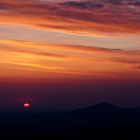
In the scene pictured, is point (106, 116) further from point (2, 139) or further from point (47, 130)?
point (2, 139)

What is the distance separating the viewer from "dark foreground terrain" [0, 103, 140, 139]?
8159 cm

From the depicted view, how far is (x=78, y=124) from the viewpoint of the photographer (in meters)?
102

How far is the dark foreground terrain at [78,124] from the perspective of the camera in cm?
8159

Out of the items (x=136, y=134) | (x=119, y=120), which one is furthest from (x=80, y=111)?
(x=136, y=134)

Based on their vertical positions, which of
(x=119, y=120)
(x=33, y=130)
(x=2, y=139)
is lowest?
(x=2, y=139)

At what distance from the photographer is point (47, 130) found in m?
93.2

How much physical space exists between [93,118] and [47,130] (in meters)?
26.9

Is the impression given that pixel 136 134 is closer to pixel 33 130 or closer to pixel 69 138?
pixel 69 138

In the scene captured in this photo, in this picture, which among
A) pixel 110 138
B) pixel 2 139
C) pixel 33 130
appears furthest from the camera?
pixel 33 130

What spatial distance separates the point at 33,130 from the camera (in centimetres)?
8931

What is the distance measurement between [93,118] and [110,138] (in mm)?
43585

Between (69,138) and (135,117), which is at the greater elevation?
(135,117)

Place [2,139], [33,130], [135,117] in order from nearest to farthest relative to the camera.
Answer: [2,139]
[33,130]
[135,117]

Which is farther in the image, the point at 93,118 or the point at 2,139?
the point at 93,118
